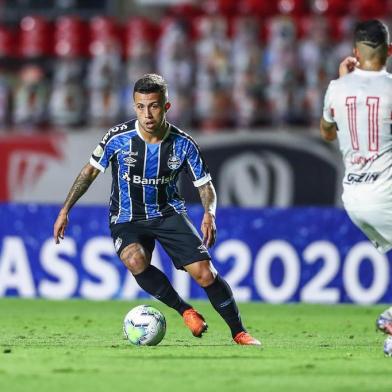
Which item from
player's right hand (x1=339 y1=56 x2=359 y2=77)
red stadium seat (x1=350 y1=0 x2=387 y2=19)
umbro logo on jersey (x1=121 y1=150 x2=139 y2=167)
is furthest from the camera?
red stadium seat (x1=350 y1=0 x2=387 y2=19)

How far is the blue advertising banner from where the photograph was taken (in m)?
12.9

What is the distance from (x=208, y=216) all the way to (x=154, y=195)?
22.8 inches

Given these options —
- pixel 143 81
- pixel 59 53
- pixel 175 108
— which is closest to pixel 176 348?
pixel 143 81

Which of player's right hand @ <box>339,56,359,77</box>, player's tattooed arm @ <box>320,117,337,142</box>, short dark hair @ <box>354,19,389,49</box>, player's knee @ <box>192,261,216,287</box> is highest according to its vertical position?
short dark hair @ <box>354,19,389,49</box>

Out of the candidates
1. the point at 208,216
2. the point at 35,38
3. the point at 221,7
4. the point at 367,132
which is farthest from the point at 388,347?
the point at 35,38

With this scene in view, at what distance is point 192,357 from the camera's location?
6.93m

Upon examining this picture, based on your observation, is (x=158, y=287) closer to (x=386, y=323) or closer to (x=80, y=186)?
(x=80, y=186)

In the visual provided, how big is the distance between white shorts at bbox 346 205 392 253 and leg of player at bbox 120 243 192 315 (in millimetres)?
1606

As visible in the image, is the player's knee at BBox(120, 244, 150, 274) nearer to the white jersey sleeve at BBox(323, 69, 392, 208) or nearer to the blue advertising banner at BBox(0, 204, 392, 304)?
the white jersey sleeve at BBox(323, 69, 392, 208)

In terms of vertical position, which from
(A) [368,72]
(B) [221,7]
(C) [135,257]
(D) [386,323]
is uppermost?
(B) [221,7]

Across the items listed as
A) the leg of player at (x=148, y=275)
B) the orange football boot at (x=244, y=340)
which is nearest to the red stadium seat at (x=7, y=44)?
the leg of player at (x=148, y=275)

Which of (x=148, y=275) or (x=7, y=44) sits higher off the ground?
(x=7, y=44)

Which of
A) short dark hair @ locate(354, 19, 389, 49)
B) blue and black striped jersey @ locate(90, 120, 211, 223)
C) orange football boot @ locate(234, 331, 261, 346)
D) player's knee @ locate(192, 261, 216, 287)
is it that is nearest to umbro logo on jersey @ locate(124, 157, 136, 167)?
blue and black striped jersey @ locate(90, 120, 211, 223)

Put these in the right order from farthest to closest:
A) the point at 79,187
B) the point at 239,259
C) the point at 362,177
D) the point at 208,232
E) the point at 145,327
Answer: the point at 239,259 → the point at 79,187 → the point at 145,327 → the point at 208,232 → the point at 362,177
